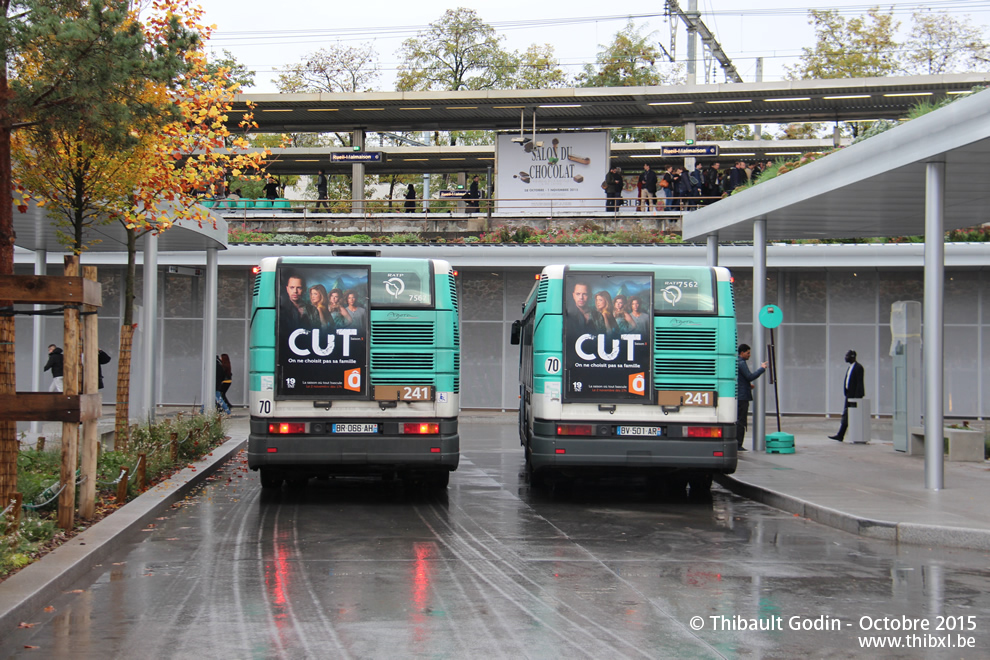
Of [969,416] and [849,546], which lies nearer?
[849,546]

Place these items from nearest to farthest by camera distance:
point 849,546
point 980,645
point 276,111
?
point 980,645
point 849,546
point 276,111

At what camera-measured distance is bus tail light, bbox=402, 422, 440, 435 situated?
12.3 metres

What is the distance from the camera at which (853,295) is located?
28906 millimetres

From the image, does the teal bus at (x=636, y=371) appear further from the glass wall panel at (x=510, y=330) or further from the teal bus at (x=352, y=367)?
the glass wall panel at (x=510, y=330)

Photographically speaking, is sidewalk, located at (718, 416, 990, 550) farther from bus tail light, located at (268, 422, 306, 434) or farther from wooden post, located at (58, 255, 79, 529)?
wooden post, located at (58, 255, 79, 529)

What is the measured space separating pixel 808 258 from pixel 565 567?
20.8 meters

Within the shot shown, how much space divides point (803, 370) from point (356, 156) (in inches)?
756

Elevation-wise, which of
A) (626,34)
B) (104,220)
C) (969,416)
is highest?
(626,34)

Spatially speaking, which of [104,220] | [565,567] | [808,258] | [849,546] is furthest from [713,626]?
[808,258]

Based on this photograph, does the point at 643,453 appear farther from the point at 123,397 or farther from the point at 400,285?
the point at 123,397

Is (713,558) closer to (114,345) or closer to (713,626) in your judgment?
(713,626)

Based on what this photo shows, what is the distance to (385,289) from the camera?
12492 millimetres

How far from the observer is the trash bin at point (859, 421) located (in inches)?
826

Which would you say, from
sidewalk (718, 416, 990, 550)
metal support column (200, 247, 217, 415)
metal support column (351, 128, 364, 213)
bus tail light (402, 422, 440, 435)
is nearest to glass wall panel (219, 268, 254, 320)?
metal support column (200, 247, 217, 415)
